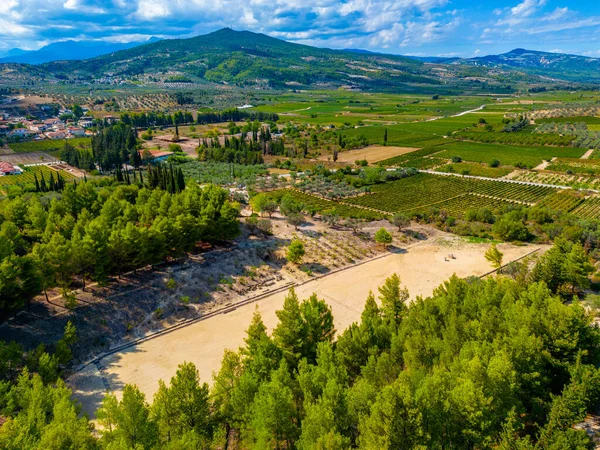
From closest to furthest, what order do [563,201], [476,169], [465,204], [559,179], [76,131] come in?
[465,204]
[563,201]
[559,179]
[476,169]
[76,131]

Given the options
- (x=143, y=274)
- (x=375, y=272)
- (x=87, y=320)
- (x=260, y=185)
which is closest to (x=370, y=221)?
(x=375, y=272)

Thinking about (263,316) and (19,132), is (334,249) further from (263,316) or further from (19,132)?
(19,132)

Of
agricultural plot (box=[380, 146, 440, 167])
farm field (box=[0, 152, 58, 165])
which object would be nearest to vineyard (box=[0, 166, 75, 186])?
farm field (box=[0, 152, 58, 165])

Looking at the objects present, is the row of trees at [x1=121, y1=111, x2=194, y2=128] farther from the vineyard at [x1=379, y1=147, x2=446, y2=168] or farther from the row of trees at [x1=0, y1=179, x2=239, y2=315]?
the row of trees at [x1=0, y1=179, x2=239, y2=315]

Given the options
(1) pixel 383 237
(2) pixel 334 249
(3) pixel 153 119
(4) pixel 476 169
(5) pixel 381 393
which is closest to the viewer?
(5) pixel 381 393

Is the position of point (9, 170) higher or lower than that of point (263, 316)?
higher

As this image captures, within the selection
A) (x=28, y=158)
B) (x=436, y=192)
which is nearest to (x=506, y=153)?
(x=436, y=192)
